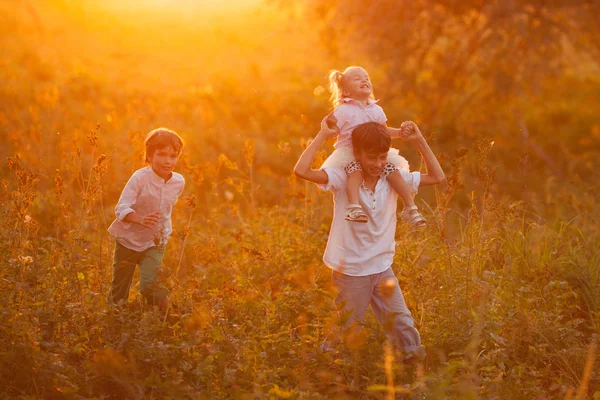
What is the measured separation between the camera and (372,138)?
13.9 ft

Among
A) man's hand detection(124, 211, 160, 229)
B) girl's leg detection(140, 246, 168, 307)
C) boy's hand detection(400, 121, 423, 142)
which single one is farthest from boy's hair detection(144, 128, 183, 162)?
boy's hand detection(400, 121, 423, 142)

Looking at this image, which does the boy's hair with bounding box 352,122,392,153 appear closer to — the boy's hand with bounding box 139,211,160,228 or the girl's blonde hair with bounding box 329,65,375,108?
the girl's blonde hair with bounding box 329,65,375,108

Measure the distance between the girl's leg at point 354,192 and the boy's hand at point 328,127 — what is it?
0.78 feet

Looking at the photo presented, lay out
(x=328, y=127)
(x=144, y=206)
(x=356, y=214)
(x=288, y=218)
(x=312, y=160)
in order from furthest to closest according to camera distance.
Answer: (x=288, y=218), (x=144, y=206), (x=328, y=127), (x=312, y=160), (x=356, y=214)

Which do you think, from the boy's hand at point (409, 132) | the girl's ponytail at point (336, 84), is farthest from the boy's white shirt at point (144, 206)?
the boy's hand at point (409, 132)

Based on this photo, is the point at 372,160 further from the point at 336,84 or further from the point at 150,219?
the point at 150,219

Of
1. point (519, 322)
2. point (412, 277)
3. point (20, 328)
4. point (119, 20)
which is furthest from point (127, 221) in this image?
point (119, 20)

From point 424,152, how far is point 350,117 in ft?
1.84

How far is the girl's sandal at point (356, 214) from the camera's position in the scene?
4203 mm

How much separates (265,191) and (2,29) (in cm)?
1418

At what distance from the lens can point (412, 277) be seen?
16.3 ft

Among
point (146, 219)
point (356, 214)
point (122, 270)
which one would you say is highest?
point (356, 214)

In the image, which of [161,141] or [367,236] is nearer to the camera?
[367,236]

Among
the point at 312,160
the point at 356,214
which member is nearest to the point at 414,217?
the point at 356,214
